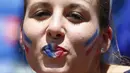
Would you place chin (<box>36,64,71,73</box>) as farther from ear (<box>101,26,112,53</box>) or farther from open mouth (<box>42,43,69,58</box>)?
ear (<box>101,26,112,53</box>)

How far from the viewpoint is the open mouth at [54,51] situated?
907mm

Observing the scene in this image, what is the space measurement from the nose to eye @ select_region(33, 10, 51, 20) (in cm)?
5

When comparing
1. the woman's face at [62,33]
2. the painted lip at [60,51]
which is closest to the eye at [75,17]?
the woman's face at [62,33]

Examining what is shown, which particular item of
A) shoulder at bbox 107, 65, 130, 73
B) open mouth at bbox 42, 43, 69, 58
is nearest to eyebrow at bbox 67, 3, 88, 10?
open mouth at bbox 42, 43, 69, 58

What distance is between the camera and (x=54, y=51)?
915 millimetres

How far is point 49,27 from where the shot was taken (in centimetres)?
91

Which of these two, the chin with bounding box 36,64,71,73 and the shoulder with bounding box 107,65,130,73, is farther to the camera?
the shoulder with bounding box 107,65,130,73

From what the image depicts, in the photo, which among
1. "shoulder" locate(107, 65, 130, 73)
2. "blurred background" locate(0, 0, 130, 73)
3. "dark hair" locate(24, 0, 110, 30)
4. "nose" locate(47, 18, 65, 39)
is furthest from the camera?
"blurred background" locate(0, 0, 130, 73)

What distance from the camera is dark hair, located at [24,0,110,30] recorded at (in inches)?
40.6

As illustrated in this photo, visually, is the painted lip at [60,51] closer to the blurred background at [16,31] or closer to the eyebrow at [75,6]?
the eyebrow at [75,6]

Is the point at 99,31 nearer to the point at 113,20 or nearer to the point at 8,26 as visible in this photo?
the point at 113,20

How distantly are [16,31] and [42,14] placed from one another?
370 millimetres

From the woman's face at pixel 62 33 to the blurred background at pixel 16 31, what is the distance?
29 centimetres

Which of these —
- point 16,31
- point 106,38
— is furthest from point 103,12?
point 16,31
